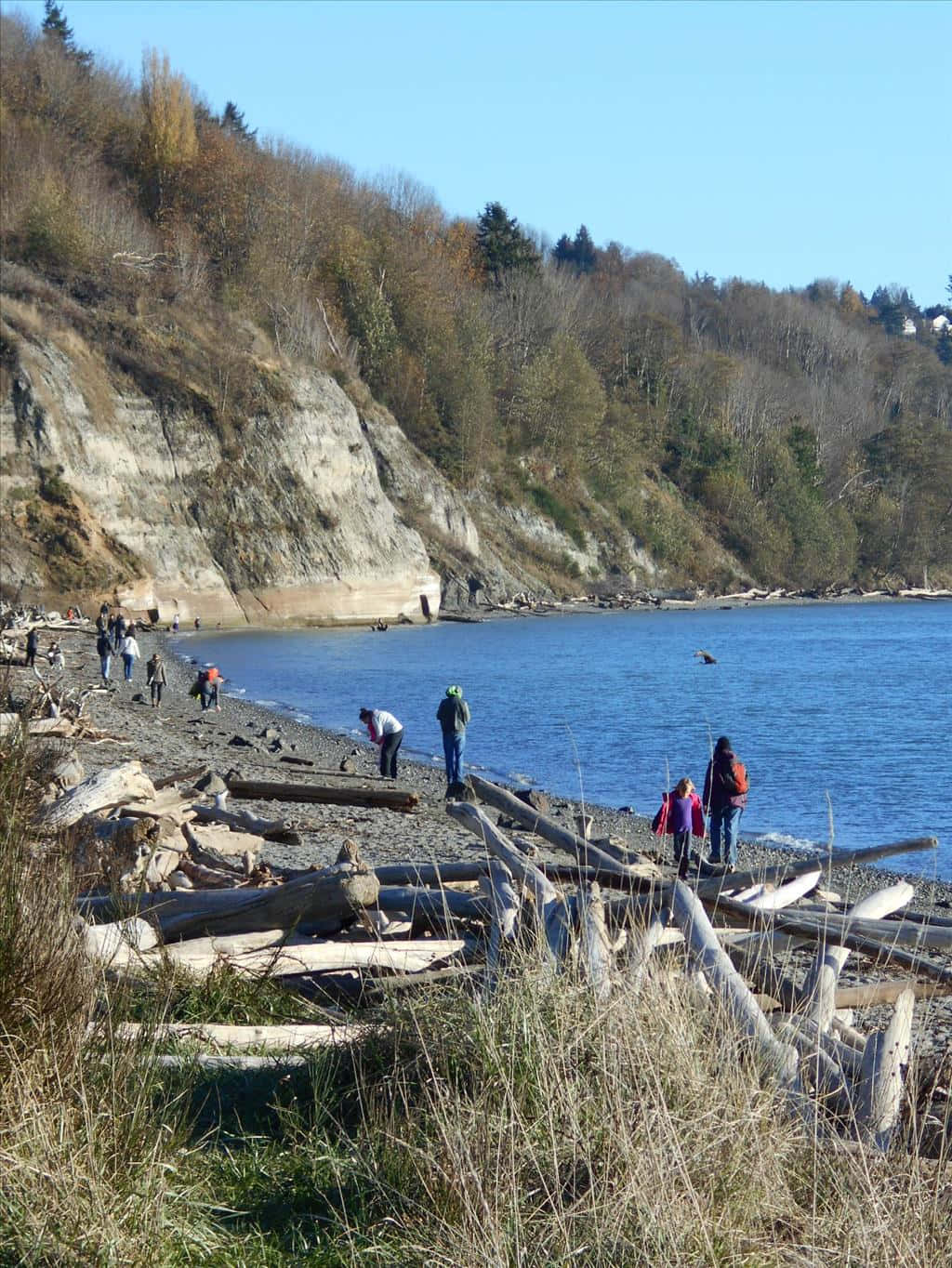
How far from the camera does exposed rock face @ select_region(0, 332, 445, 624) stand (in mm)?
56062

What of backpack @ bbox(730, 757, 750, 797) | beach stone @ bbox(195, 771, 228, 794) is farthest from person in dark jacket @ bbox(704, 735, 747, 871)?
beach stone @ bbox(195, 771, 228, 794)

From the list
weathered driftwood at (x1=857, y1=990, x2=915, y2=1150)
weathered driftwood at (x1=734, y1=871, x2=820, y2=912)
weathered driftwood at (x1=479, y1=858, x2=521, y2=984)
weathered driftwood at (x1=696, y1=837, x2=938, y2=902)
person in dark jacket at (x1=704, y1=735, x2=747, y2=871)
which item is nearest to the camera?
weathered driftwood at (x1=857, y1=990, x2=915, y2=1150)

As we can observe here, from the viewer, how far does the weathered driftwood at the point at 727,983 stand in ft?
15.1

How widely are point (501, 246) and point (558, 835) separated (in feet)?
333

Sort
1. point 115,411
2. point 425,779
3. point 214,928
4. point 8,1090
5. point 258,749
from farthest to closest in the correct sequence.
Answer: point 115,411 → point 258,749 → point 425,779 → point 214,928 → point 8,1090

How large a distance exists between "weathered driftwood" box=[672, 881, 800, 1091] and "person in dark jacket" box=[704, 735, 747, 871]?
939cm

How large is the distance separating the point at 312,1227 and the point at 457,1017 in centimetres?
89

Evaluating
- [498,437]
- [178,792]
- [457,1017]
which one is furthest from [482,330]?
[457,1017]

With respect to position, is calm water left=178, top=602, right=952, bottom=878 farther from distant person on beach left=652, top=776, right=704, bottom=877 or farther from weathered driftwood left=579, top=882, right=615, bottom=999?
distant person on beach left=652, top=776, right=704, bottom=877

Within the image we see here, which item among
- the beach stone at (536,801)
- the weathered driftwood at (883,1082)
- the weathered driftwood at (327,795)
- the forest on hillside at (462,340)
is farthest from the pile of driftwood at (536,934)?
the forest on hillside at (462,340)

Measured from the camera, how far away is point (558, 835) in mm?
8242

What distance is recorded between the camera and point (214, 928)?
707 centimetres

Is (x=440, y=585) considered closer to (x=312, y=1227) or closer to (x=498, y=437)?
(x=498, y=437)

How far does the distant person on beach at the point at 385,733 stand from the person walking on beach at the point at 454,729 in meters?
1.27
